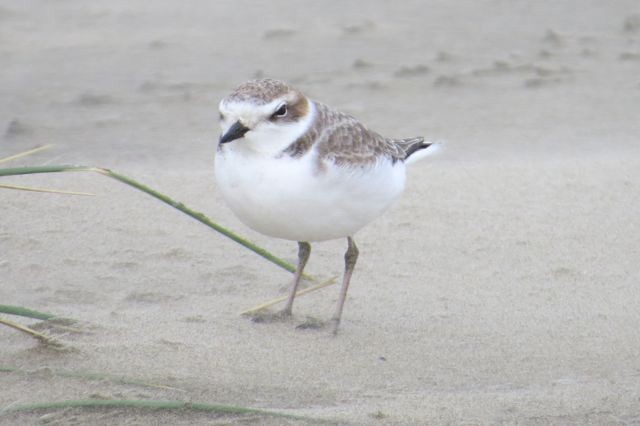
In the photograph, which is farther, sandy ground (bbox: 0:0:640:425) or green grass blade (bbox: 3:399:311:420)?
sandy ground (bbox: 0:0:640:425)

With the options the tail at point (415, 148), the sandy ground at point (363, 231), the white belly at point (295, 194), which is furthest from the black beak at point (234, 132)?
the tail at point (415, 148)

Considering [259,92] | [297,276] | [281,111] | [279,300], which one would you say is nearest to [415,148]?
[297,276]

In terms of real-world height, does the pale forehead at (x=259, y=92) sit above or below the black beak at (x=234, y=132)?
above

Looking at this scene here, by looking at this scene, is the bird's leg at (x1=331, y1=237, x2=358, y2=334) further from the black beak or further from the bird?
the black beak

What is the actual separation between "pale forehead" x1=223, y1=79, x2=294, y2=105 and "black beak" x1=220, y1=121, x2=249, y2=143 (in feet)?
0.32

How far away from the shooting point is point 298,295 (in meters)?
5.55

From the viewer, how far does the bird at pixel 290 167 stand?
4.61 m

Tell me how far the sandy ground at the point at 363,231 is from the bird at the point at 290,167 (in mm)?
590

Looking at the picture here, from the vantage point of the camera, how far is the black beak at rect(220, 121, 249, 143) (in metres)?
4.51

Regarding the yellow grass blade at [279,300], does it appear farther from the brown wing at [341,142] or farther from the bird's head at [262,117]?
the bird's head at [262,117]

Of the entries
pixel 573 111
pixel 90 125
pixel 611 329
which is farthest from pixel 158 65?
pixel 611 329

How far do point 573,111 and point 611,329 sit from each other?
3.68 meters

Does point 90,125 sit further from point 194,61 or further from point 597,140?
point 597,140

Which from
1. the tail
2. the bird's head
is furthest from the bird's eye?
the tail
